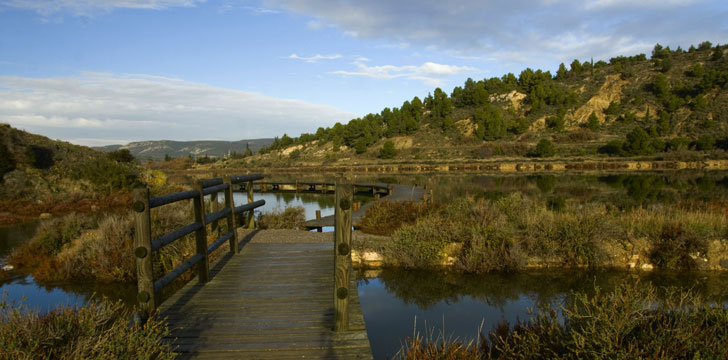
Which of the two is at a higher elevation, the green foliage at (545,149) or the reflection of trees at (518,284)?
the green foliage at (545,149)

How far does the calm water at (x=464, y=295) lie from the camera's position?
7559mm

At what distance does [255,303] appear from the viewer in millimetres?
5113

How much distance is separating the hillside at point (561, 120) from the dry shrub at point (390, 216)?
42738mm

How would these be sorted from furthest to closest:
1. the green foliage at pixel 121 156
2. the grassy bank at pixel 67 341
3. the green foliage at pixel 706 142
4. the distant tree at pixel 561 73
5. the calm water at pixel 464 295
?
the distant tree at pixel 561 73 → the green foliage at pixel 706 142 → the green foliage at pixel 121 156 → the calm water at pixel 464 295 → the grassy bank at pixel 67 341

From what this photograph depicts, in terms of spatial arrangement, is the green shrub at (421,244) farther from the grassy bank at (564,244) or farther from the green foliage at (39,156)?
the green foliage at (39,156)

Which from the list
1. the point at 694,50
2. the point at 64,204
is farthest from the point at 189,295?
the point at 694,50

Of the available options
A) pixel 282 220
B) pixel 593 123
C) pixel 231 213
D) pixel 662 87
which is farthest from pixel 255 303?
pixel 662 87

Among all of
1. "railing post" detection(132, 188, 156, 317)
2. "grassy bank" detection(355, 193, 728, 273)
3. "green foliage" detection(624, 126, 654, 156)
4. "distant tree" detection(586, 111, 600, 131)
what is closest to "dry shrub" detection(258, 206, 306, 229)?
"grassy bank" detection(355, 193, 728, 273)

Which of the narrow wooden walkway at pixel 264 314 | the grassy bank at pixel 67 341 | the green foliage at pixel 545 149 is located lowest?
the narrow wooden walkway at pixel 264 314

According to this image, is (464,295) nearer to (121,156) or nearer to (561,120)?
(121,156)

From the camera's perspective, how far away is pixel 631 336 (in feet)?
13.4

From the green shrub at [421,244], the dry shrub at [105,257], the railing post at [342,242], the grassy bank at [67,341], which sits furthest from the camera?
the green shrub at [421,244]

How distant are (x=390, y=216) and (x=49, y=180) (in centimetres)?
2156

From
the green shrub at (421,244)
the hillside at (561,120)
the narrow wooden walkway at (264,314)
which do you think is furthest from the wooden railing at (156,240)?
the hillside at (561,120)
